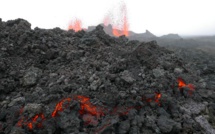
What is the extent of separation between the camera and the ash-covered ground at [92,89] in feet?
21.4

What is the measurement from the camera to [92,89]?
7535 millimetres

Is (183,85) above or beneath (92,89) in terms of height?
beneath

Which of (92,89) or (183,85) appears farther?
(183,85)

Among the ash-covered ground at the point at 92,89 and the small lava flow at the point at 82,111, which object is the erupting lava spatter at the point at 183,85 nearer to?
the ash-covered ground at the point at 92,89

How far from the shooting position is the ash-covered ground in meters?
6.51

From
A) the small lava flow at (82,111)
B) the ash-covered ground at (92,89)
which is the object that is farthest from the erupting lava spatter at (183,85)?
the small lava flow at (82,111)

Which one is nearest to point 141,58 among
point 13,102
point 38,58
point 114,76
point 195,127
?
point 114,76

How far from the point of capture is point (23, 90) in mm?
7777

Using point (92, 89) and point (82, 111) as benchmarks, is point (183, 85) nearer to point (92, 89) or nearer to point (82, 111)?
point (92, 89)

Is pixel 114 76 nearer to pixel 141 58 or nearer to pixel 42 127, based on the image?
pixel 141 58

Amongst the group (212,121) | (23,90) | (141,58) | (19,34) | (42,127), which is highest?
(19,34)

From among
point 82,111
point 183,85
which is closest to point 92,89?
point 82,111

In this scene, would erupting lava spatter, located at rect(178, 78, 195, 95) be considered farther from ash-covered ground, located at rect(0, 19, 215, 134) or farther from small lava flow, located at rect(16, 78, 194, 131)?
small lava flow, located at rect(16, 78, 194, 131)

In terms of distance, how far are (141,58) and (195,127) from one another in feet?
11.2
